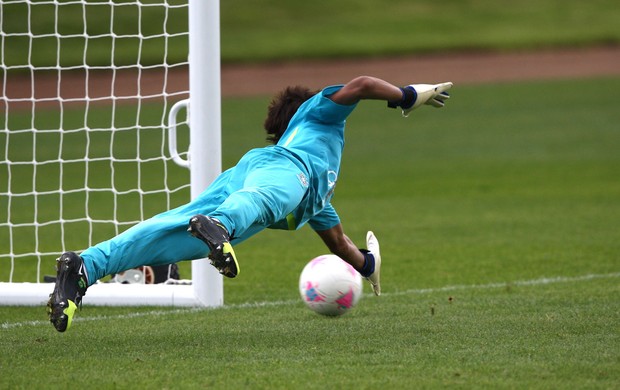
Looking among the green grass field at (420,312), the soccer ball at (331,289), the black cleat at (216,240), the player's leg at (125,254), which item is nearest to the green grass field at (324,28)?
the green grass field at (420,312)

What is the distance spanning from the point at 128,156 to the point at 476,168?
6.68m

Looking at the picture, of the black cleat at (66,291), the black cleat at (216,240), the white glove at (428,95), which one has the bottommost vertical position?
the black cleat at (66,291)

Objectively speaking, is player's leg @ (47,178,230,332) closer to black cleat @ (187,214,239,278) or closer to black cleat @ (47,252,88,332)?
black cleat @ (47,252,88,332)

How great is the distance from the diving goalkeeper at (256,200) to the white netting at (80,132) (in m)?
1.78

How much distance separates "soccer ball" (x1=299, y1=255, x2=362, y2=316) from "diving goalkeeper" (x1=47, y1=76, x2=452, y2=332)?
51cm

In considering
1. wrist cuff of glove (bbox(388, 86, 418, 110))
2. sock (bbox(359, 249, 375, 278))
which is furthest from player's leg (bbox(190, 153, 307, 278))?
sock (bbox(359, 249, 375, 278))

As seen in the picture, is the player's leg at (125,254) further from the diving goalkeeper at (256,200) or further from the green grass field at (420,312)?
the green grass field at (420,312)

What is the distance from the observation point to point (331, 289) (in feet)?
23.6

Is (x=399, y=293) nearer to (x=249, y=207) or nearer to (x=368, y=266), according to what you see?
(x=368, y=266)

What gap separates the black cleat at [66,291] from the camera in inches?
217

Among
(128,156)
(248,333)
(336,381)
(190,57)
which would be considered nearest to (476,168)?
(128,156)

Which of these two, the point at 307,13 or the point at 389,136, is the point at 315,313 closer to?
the point at 389,136

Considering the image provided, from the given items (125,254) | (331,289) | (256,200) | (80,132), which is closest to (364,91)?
(256,200)

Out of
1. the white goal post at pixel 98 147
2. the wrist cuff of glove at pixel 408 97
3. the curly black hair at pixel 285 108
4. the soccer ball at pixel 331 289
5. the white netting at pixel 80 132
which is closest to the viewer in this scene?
the wrist cuff of glove at pixel 408 97
